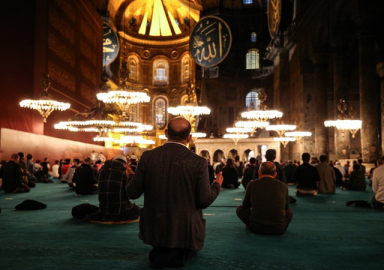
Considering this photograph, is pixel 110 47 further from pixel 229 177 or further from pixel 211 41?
pixel 229 177

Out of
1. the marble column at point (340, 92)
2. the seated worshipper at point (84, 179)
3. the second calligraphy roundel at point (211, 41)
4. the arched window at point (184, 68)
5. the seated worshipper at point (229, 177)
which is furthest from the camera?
the arched window at point (184, 68)

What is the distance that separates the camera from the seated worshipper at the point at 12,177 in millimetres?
8016

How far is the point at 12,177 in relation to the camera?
27.0 ft

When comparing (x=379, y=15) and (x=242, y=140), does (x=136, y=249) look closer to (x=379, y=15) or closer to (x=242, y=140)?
(x=379, y=15)

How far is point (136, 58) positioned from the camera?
32812 mm

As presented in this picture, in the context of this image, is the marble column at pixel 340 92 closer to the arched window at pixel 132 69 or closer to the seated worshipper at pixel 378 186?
the seated worshipper at pixel 378 186

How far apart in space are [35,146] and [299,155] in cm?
1162

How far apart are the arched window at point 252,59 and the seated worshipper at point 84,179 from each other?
21657 mm

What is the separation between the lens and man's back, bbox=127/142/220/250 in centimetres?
237

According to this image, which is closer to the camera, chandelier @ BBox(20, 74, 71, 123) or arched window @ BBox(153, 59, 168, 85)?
chandelier @ BBox(20, 74, 71, 123)

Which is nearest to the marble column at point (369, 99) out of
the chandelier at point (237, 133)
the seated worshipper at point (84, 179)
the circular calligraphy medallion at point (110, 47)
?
the chandelier at point (237, 133)

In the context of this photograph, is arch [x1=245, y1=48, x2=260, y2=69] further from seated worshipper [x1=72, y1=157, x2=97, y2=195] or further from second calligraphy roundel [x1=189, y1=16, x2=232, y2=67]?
seated worshipper [x1=72, y1=157, x2=97, y2=195]

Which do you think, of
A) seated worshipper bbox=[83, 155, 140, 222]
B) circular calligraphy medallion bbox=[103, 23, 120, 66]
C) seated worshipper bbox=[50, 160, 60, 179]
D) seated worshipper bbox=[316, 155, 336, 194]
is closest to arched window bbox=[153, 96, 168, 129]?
circular calligraphy medallion bbox=[103, 23, 120, 66]

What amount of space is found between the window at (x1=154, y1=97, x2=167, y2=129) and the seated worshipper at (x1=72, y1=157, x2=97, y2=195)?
79.9 ft
